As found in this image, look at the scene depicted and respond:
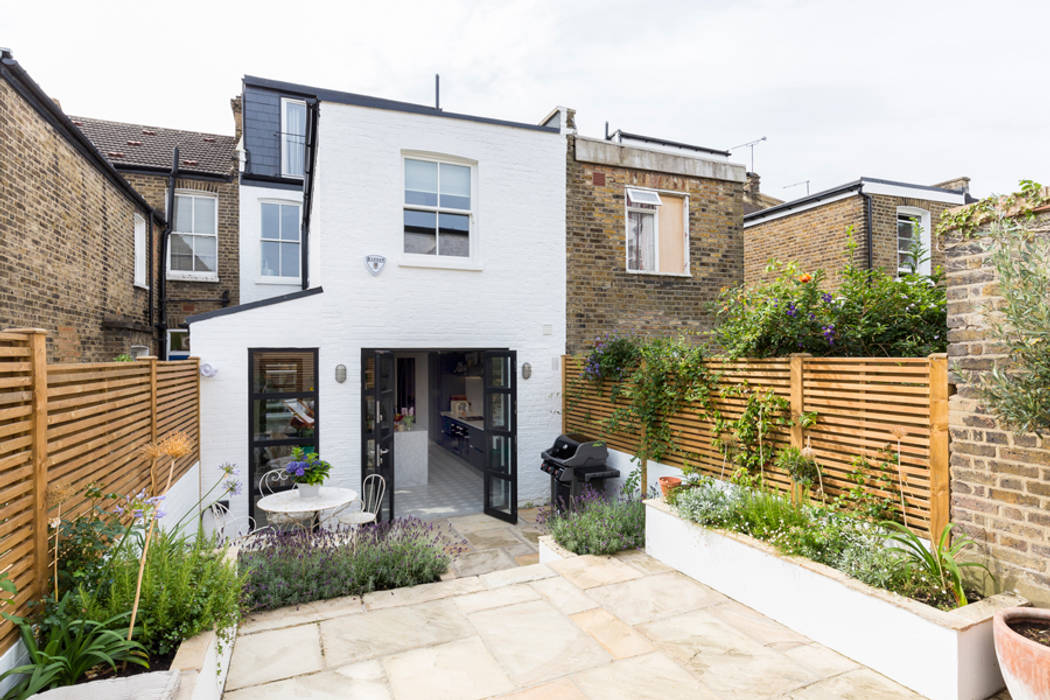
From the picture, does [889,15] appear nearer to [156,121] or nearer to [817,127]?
[817,127]

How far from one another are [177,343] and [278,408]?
7274 millimetres

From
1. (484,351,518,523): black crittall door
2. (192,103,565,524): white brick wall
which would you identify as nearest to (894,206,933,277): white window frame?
(192,103,565,524): white brick wall

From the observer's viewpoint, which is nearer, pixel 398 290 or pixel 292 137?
pixel 398 290

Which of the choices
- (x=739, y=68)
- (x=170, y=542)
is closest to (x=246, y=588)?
(x=170, y=542)

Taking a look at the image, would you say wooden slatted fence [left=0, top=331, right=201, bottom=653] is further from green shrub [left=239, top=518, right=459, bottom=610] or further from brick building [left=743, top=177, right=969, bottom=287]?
brick building [left=743, top=177, right=969, bottom=287]

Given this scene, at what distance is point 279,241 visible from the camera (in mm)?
12773

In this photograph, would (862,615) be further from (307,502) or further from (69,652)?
(307,502)

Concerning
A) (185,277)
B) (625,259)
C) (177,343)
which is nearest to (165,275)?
(185,277)

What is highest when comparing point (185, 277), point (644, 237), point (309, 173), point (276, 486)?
point (309, 173)

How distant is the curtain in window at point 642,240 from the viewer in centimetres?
895

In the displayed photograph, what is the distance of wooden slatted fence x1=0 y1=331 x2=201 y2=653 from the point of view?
227cm

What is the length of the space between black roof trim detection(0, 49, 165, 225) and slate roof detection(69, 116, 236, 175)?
3.74 meters

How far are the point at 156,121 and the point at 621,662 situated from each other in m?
17.9

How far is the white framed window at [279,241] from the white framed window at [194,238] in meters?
1.09
